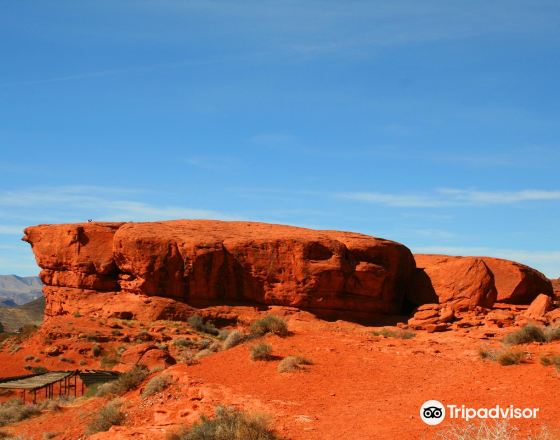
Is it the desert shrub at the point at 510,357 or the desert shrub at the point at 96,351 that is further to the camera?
the desert shrub at the point at 96,351

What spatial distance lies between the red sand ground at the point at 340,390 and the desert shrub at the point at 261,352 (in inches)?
7.1

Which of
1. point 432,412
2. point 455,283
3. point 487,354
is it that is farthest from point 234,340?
point 455,283

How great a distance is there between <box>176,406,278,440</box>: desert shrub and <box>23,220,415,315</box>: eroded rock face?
25920 millimetres

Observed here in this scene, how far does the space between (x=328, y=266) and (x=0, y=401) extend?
19.0 m

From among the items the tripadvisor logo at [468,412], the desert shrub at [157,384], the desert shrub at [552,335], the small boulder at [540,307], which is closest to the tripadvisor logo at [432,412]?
the tripadvisor logo at [468,412]

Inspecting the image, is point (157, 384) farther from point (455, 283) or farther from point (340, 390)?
point (455, 283)

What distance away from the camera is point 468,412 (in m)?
10.8

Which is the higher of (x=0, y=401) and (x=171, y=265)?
(x=171, y=265)

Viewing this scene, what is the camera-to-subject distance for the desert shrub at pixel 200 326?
34188mm

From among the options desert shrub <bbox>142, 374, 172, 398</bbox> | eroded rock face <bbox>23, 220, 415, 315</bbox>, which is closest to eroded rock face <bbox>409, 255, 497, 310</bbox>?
eroded rock face <bbox>23, 220, 415, 315</bbox>

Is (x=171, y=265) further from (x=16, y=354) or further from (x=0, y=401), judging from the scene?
(x=0, y=401)

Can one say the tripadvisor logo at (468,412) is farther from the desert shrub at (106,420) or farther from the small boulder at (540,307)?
the small boulder at (540,307)

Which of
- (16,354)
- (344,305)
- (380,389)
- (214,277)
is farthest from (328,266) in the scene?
(380,389)

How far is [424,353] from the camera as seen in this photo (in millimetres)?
15781
